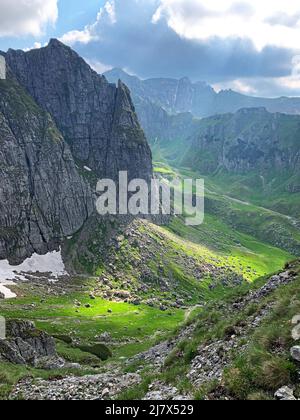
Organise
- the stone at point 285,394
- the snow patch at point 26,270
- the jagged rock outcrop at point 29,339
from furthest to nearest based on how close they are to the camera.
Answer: the snow patch at point 26,270
the jagged rock outcrop at point 29,339
the stone at point 285,394

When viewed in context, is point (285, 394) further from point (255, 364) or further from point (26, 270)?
point (26, 270)

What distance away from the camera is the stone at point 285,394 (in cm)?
1714

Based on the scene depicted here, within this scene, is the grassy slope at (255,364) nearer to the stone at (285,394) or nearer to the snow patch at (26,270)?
the stone at (285,394)

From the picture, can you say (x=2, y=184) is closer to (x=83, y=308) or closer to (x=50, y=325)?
(x=83, y=308)

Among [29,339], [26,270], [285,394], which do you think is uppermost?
[285,394]

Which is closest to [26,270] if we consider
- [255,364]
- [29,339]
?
[29,339]

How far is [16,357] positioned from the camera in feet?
165

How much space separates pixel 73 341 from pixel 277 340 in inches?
3772

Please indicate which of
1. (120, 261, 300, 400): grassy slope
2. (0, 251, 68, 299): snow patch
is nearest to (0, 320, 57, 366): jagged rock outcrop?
(120, 261, 300, 400): grassy slope

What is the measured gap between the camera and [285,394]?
→ 17.3 m

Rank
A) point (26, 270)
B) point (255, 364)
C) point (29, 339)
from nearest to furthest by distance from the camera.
A: point (255, 364) < point (29, 339) < point (26, 270)

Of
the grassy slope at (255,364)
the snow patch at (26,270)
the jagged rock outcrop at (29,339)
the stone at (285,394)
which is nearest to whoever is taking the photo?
the stone at (285,394)

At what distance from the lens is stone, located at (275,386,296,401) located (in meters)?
17.1

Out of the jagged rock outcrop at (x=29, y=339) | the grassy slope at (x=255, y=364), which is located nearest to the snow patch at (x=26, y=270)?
the jagged rock outcrop at (x=29, y=339)
